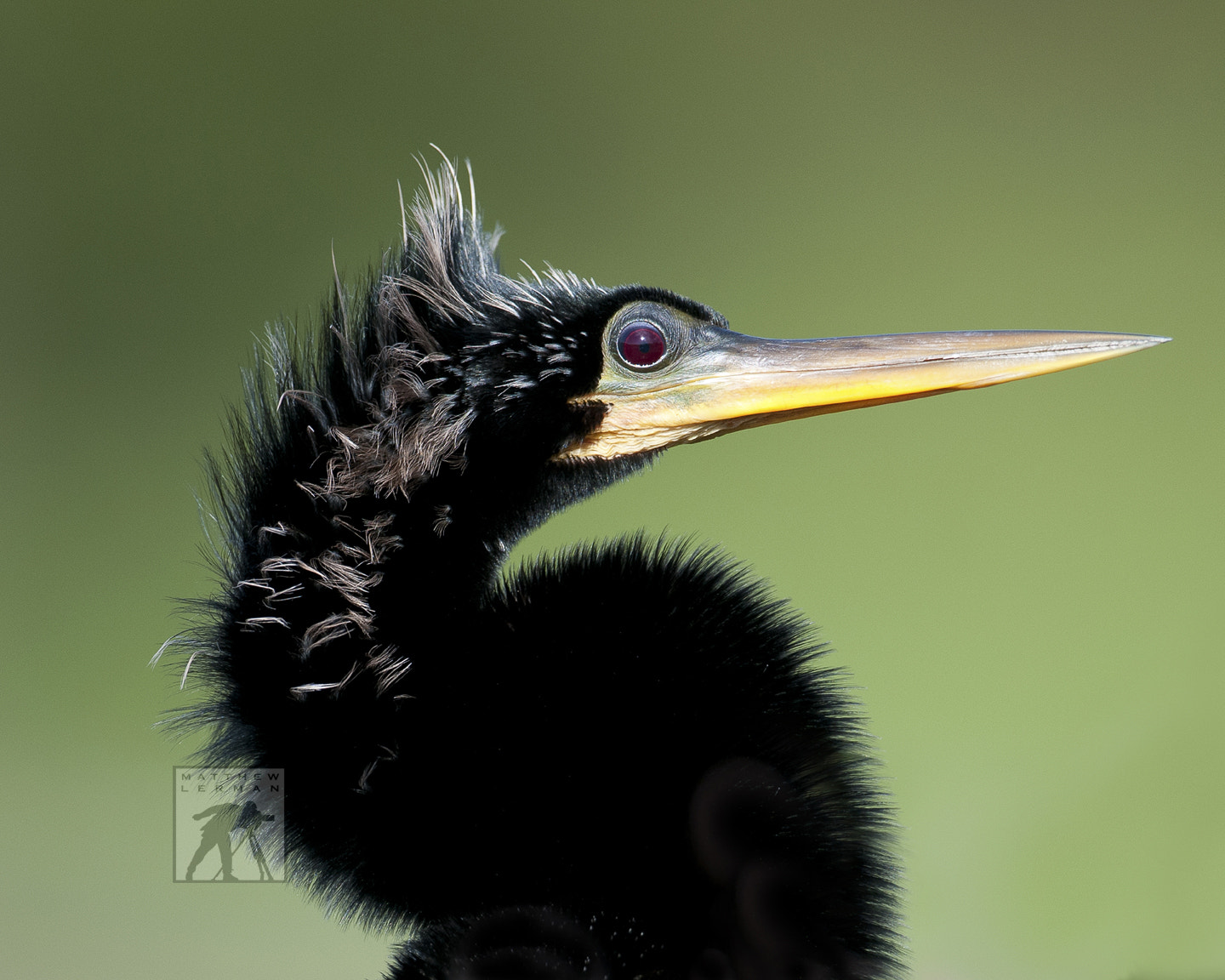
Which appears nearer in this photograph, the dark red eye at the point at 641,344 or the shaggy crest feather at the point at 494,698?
the shaggy crest feather at the point at 494,698

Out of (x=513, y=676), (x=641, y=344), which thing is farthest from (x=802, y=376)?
(x=513, y=676)

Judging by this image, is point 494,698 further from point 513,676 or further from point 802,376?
point 802,376

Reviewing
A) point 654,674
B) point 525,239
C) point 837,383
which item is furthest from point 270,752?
point 525,239

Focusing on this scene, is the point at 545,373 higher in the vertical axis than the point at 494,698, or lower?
higher

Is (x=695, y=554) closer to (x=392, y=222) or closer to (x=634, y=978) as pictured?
(x=634, y=978)

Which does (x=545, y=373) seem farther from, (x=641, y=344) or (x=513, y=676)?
(x=513, y=676)

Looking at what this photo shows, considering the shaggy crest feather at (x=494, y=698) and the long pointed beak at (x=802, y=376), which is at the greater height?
the long pointed beak at (x=802, y=376)
